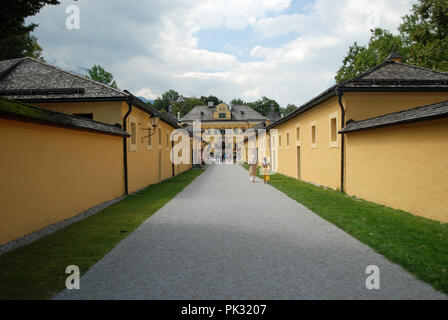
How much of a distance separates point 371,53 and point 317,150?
34.2 metres

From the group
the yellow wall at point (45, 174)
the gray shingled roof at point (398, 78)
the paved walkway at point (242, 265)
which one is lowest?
the paved walkway at point (242, 265)

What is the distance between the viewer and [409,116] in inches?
312

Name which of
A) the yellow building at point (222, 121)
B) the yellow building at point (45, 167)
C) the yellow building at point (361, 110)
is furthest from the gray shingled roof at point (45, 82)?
the yellow building at point (222, 121)

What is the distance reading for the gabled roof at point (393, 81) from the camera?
11938mm

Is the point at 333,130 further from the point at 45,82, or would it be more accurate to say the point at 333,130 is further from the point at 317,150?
the point at 45,82

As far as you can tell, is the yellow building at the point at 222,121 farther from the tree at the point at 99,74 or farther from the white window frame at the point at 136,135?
the white window frame at the point at 136,135

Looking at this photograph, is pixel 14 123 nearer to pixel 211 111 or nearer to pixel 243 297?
pixel 243 297

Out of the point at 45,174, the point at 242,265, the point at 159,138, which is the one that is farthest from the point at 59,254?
the point at 159,138

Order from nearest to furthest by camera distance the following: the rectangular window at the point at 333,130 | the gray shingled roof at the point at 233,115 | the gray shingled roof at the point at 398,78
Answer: the gray shingled roof at the point at 398,78
the rectangular window at the point at 333,130
the gray shingled roof at the point at 233,115

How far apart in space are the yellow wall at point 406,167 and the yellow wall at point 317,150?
1.92 m

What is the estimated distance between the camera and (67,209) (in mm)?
7852

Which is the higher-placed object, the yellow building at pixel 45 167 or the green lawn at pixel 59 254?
the yellow building at pixel 45 167

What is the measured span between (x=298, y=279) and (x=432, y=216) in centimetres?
488

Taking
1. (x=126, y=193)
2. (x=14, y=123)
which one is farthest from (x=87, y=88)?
(x=14, y=123)
